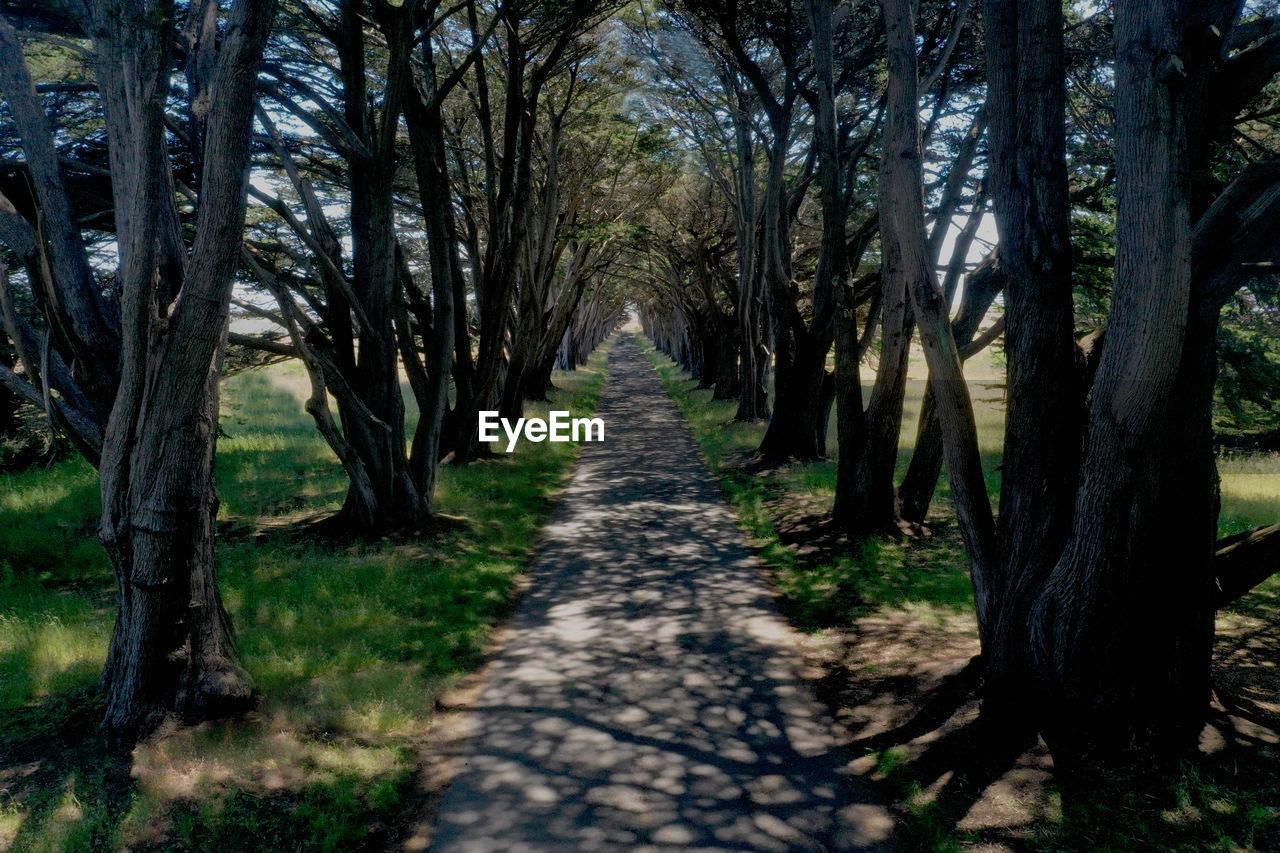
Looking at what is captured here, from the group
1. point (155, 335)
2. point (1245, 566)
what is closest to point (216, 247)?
point (155, 335)

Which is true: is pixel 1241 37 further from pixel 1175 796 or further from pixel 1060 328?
pixel 1175 796

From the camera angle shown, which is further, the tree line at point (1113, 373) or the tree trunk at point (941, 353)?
the tree trunk at point (941, 353)

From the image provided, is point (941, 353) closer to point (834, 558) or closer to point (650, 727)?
point (650, 727)

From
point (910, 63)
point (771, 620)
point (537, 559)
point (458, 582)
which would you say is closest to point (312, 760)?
point (458, 582)

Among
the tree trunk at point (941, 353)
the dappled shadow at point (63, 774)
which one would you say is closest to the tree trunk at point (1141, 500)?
the tree trunk at point (941, 353)

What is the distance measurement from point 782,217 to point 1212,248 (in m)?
9.74

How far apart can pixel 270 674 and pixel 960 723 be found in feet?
15.2

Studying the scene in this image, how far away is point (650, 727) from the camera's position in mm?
5035

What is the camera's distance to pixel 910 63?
562 cm

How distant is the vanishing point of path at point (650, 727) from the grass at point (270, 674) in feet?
1.53

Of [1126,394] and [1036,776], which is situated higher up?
[1126,394]

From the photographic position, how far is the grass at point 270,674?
13.0ft

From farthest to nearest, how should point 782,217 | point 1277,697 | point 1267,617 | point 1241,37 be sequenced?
point 782,217 → point 1267,617 → point 1241,37 → point 1277,697

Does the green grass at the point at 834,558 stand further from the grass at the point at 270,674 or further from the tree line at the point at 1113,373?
the grass at the point at 270,674
